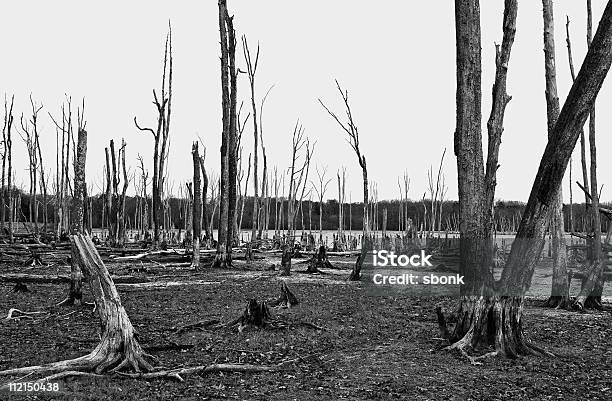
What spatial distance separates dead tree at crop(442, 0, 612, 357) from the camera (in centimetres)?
584

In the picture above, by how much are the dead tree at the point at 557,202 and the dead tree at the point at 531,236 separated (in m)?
3.60

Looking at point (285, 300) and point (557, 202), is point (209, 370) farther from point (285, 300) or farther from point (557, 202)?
point (557, 202)

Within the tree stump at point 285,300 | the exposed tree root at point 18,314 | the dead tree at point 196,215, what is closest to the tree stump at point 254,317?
the tree stump at point 285,300

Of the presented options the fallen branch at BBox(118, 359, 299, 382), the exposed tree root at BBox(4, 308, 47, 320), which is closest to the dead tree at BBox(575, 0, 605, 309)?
the fallen branch at BBox(118, 359, 299, 382)

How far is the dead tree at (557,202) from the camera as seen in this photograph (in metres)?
9.57

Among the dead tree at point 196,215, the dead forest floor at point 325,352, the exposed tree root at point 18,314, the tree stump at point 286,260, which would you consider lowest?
the dead forest floor at point 325,352

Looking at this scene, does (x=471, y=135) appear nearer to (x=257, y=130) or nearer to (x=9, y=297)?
(x=9, y=297)

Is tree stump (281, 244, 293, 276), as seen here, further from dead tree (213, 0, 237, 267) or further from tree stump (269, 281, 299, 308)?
tree stump (269, 281, 299, 308)

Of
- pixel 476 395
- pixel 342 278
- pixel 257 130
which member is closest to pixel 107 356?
pixel 476 395

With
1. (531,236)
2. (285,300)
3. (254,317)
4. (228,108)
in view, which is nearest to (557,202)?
(531,236)

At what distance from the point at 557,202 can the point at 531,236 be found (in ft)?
12.2

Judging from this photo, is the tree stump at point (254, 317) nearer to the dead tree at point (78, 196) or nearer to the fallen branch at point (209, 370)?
the fallen branch at point (209, 370)

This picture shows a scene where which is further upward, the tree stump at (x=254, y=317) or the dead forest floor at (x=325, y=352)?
the tree stump at (x=254, y=317)

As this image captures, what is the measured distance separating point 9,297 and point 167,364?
5.62 m
